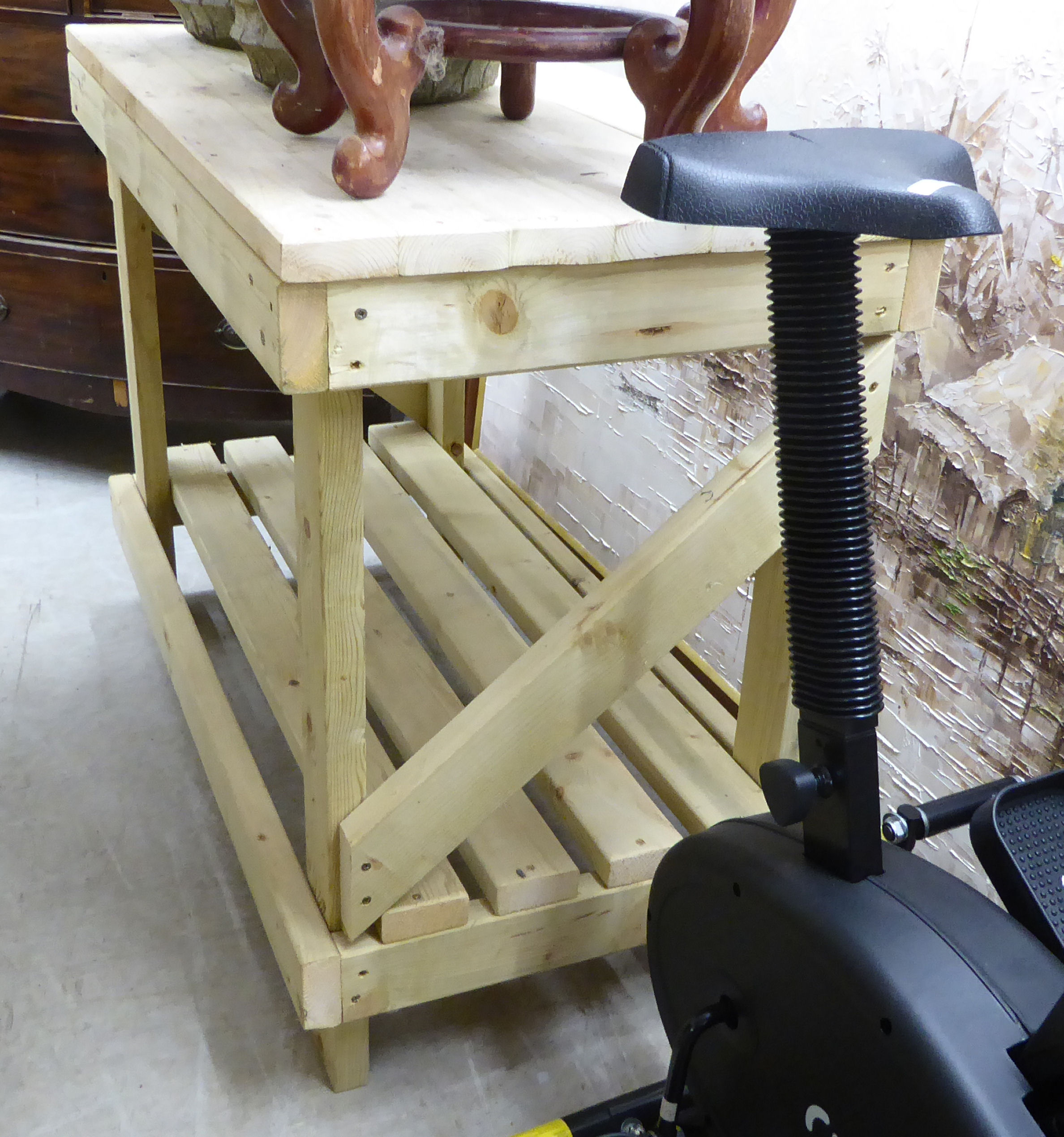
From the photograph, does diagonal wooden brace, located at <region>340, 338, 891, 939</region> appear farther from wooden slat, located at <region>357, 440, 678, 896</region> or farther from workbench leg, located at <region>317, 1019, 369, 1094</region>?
workbench leg, located at <region>317, 1019, 369, 1094</region>

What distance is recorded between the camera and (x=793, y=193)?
66cm

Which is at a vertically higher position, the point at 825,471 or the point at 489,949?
the point at 825,471

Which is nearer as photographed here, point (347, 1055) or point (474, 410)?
point (347, 1055)

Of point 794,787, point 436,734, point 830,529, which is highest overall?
point 830,529

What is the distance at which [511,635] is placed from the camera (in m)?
1.40

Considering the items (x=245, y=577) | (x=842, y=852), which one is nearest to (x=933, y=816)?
(x=842, y=852)

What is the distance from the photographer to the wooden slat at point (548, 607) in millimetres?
1220

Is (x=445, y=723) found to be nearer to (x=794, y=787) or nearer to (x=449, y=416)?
(x=794, y=787)

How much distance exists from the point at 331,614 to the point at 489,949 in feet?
1.16

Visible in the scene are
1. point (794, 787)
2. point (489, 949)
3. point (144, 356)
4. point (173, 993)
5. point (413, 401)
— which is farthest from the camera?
point (413, 401)

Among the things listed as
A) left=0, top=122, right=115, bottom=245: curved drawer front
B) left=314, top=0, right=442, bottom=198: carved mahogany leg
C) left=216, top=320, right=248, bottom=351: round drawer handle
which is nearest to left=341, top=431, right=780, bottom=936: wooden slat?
left=314, top=0, right=442, bottom=198: carved mahogany leg

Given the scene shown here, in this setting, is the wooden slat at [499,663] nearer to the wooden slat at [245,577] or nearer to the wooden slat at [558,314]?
the wooden slat at [245,577]

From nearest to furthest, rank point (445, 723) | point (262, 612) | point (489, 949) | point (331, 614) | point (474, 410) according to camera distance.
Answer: point (331, 614)
point (489, 949)
point (445, 723)
point (262, 612)
point (474, 410)

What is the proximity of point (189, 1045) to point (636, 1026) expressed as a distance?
1.38ft
